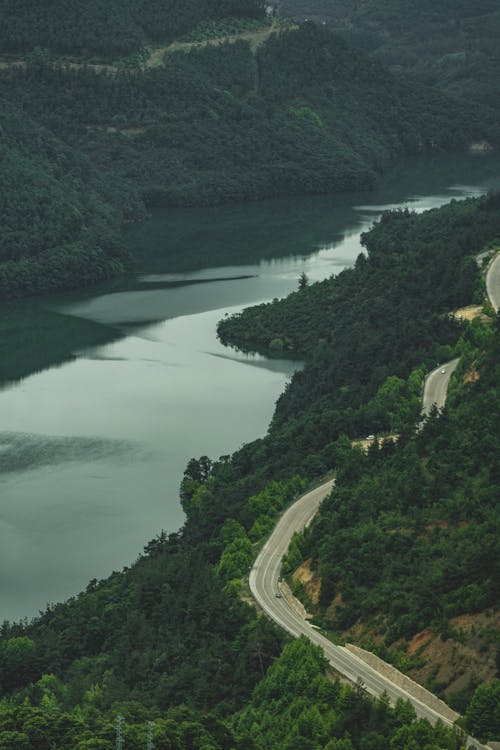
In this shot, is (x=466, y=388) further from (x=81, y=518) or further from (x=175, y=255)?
(x=175, y=255)

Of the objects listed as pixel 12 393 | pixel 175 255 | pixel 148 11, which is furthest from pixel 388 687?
pixel 148 11

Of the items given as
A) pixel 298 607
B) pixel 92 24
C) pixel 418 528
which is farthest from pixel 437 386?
pixel 92 24

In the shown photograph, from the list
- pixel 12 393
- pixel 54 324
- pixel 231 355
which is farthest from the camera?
pixel 54 324

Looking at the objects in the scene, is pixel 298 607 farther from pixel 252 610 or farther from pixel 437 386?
pixel 437 386

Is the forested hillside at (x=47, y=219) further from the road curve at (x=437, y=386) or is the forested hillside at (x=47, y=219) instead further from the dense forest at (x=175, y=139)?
the road curve at (x=437, y=386)

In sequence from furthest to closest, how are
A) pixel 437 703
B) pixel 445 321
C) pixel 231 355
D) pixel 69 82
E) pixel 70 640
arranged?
pixel 69 82 < pixel 231 355 < pixel 445 321 < pixel 70 640 < pixel 437 703

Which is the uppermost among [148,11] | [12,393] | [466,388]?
[148,11]

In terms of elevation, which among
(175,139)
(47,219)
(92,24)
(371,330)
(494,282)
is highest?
(92,24)

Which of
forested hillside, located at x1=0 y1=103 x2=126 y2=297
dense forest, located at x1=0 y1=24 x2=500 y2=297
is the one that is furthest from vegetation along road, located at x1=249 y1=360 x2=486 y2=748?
dense forest, located at x1=0 y1=24 x2=500 y2=297
